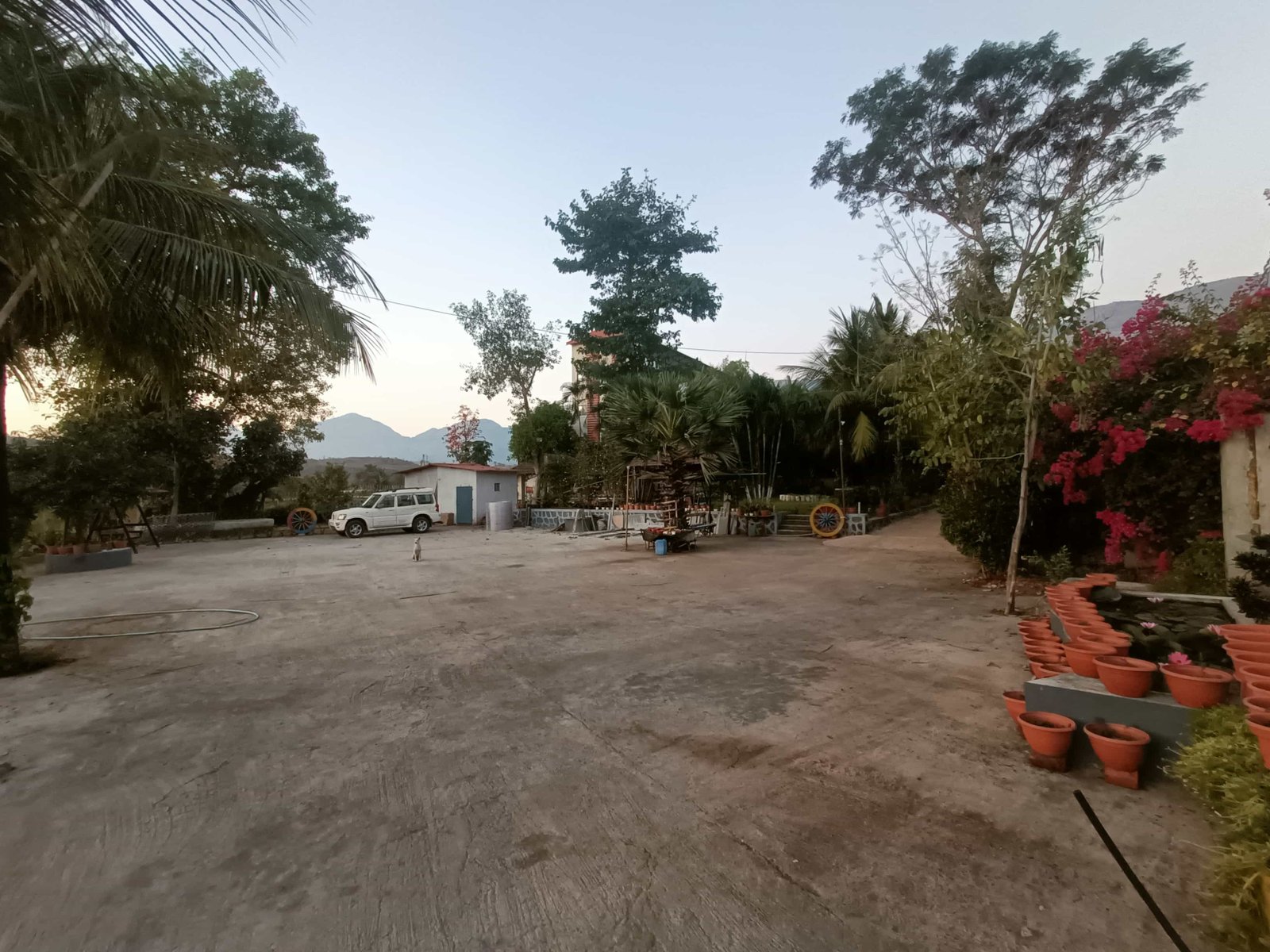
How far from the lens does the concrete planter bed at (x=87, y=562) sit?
1245 cm

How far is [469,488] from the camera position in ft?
79.7

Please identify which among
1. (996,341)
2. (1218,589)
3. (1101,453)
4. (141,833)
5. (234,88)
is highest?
(234,88)

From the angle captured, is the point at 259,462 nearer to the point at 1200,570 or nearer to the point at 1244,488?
the point at 1200,570

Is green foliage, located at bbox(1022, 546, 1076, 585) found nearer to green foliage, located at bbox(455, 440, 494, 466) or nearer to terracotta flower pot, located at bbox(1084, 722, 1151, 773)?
terracotta flower pot, located at bbox(1084, 722, 1151, 773)

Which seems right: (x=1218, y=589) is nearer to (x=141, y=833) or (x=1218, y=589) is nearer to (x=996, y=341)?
(x=996, y=341)

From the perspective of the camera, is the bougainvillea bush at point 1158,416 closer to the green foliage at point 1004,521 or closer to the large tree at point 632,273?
the green foliage at point 1004,521

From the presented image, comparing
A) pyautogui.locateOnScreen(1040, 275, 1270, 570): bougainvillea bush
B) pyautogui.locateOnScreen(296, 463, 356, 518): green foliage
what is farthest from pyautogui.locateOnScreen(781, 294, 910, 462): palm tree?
pyautogui.locateOnScreen(296, 463, 356, 518): green foliage

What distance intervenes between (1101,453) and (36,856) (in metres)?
9.59

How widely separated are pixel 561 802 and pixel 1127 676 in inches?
115

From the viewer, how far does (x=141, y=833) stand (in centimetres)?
279

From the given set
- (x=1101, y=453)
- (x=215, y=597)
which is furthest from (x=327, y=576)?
(x=1101, y=453)

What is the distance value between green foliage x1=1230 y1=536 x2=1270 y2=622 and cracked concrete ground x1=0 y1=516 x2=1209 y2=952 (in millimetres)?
1572

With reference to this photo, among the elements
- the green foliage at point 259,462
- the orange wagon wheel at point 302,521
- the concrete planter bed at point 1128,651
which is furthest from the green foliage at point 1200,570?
the green foliage at point 259,462

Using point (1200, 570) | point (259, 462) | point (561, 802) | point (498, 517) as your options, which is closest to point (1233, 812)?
point (561, 802)
